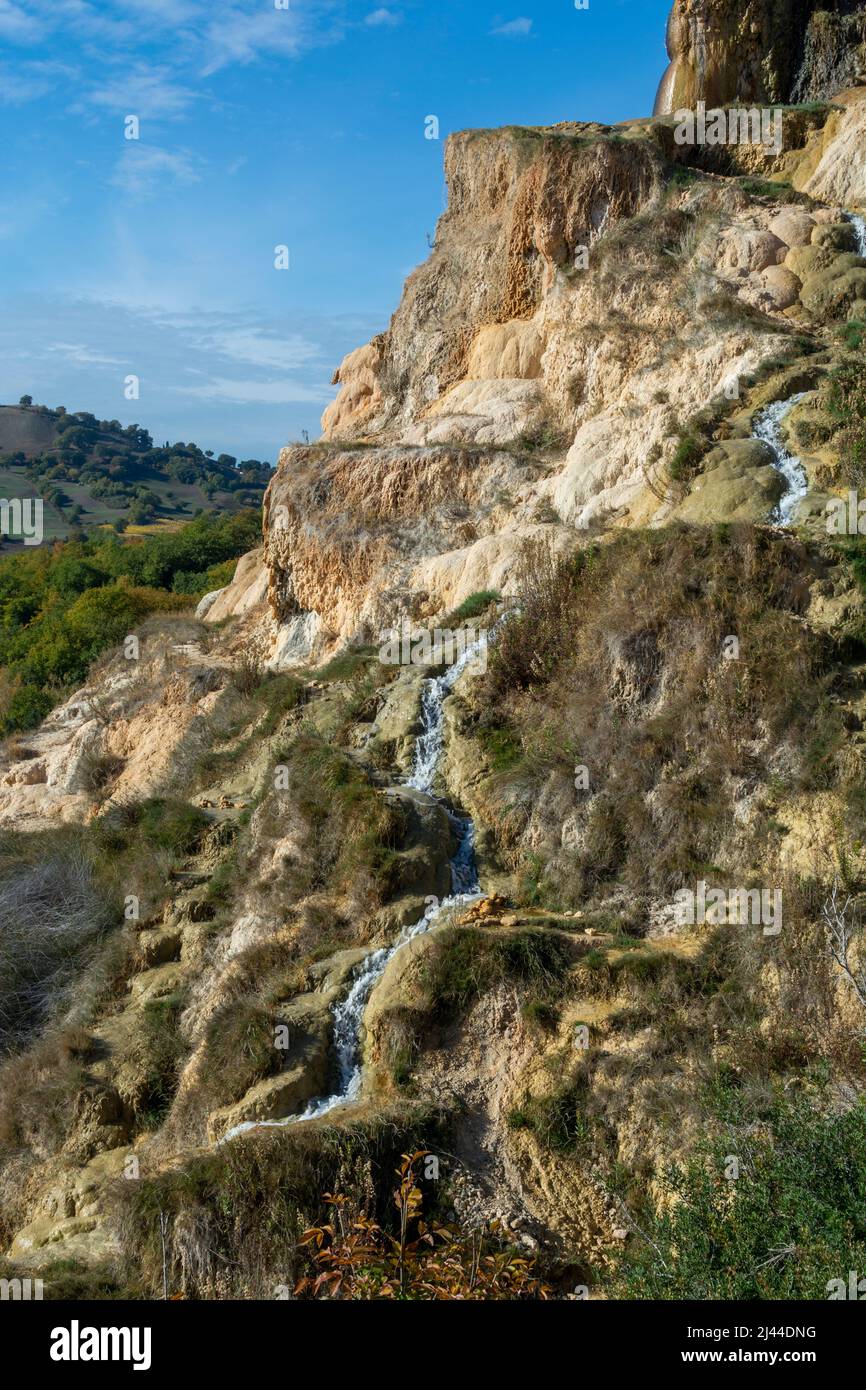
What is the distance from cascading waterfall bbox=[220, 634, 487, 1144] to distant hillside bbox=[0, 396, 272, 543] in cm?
6671

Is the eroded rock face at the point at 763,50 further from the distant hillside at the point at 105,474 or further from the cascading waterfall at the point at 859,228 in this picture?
the distant hillside at the point at 105,474

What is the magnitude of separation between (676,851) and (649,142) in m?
14.4

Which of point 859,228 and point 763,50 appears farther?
point 763,50

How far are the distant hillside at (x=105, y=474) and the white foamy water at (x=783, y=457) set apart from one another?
66649mm

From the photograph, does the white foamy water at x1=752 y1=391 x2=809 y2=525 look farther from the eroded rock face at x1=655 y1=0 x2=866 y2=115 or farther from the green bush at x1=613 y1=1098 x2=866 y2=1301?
the eroded rock face at x1=655 y1=0 x2=866 y2=115

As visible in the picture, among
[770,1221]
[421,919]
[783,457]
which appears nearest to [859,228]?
[783,457]

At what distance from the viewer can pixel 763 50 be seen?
22953 millimetres

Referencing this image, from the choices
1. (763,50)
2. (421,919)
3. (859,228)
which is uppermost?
(763,50)

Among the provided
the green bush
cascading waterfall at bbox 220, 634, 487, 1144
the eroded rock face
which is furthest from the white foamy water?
the eroded rock face

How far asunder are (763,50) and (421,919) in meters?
19.6

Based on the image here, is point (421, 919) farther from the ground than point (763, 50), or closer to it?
closer to it

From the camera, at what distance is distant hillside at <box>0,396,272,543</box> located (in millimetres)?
89188

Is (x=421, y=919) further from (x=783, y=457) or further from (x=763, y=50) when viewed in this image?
(x=763, y=50)

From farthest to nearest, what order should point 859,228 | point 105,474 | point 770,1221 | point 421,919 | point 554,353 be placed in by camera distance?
point 105,474 → point 554,353 → point 859,228 → point 421,919 → point 770,1221
